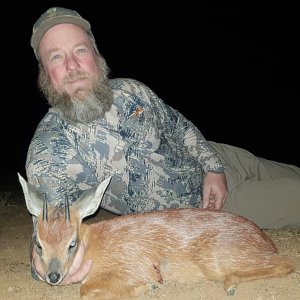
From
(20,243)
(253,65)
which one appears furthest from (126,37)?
(20,243)

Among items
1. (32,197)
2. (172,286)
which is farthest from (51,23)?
(172,286)

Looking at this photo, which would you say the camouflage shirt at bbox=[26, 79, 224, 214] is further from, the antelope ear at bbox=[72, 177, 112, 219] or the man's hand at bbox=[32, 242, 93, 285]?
the man's hand at bbox=[32, 242, 93, 285]

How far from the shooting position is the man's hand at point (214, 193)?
6.14 metres

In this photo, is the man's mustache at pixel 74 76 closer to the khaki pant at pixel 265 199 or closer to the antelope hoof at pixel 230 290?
the khaki pant at pixel 265 199

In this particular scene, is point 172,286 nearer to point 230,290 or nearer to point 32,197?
point 230,290

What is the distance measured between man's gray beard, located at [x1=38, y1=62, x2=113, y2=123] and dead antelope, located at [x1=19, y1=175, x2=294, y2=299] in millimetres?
1197

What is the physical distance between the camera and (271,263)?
15.9ft

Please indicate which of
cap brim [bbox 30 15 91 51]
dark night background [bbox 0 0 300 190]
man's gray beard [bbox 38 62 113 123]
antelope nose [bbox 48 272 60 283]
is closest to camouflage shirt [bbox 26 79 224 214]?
man's gray beard [bbox 38 62 113 123]

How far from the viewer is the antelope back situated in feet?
14.9

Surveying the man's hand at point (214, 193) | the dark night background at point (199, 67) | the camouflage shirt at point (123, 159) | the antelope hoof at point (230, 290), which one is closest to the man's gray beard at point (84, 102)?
the camouflage shirt at point (123, 159)

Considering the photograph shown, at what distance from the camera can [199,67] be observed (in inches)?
2133

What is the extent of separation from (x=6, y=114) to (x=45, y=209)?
33.4 m

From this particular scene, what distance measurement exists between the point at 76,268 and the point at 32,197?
2.58 feet

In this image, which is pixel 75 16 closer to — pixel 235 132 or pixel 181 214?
pixel 181 214
